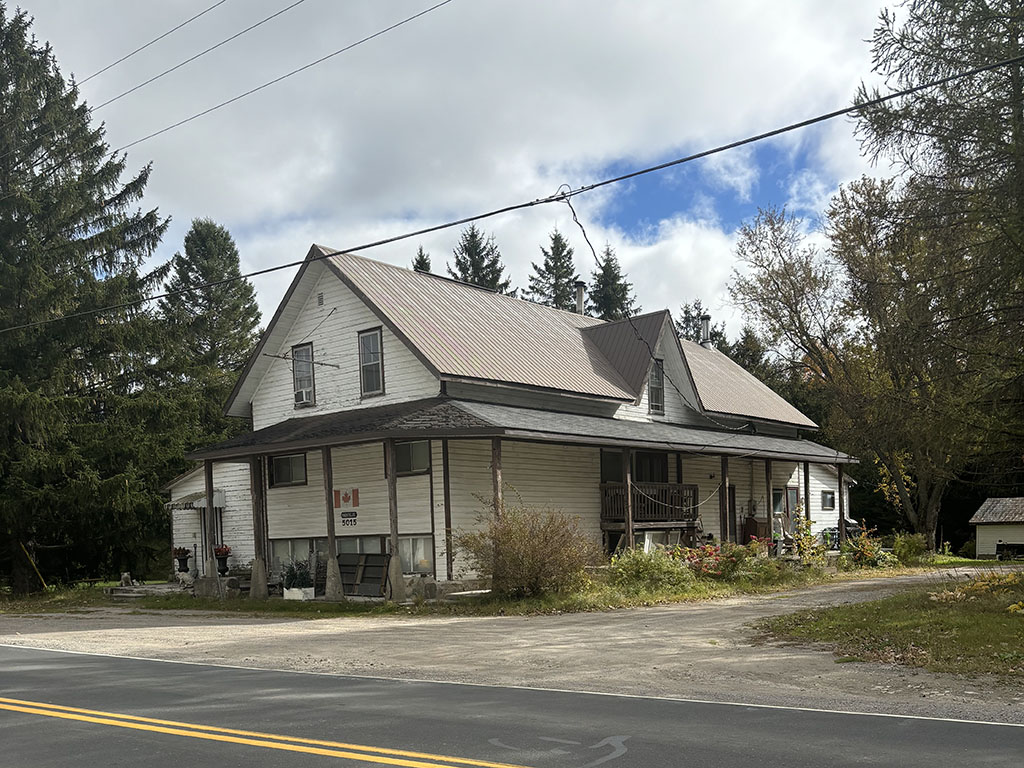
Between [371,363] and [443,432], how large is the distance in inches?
245

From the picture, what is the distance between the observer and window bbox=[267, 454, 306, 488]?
27516mm

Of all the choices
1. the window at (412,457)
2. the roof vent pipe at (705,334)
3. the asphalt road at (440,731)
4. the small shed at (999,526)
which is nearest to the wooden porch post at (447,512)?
the window at (412,457)

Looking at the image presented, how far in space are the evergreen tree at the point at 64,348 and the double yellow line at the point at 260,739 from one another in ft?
70.0

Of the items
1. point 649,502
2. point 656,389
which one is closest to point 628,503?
point 649,502

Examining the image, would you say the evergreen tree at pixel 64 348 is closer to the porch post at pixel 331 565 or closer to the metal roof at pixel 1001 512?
the porch post at pixel 331 565

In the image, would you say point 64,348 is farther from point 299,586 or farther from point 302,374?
point 299,586

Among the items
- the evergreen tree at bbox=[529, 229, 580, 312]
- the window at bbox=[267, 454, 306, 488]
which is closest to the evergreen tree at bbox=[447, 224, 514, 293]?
the evergreen tree at bbox=[529, 229, 580, 312]

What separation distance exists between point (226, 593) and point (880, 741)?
68.6 feet

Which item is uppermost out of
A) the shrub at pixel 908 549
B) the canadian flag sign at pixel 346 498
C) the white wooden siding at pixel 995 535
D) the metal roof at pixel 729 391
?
the metal roof at pixel 729 391

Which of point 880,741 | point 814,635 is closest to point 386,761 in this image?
point 880,741

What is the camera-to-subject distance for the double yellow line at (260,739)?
7137 mm

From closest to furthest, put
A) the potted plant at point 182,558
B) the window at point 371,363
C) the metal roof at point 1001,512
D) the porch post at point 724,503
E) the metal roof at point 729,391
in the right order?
the window at point 371,363
the porch post at point 724,503
the potted plant at point 182,558
the metal roof at point 729,391
the metal roof at point 1001,512

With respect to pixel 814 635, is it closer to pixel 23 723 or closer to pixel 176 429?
pixel 23 723

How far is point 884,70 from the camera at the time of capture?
1823cm
